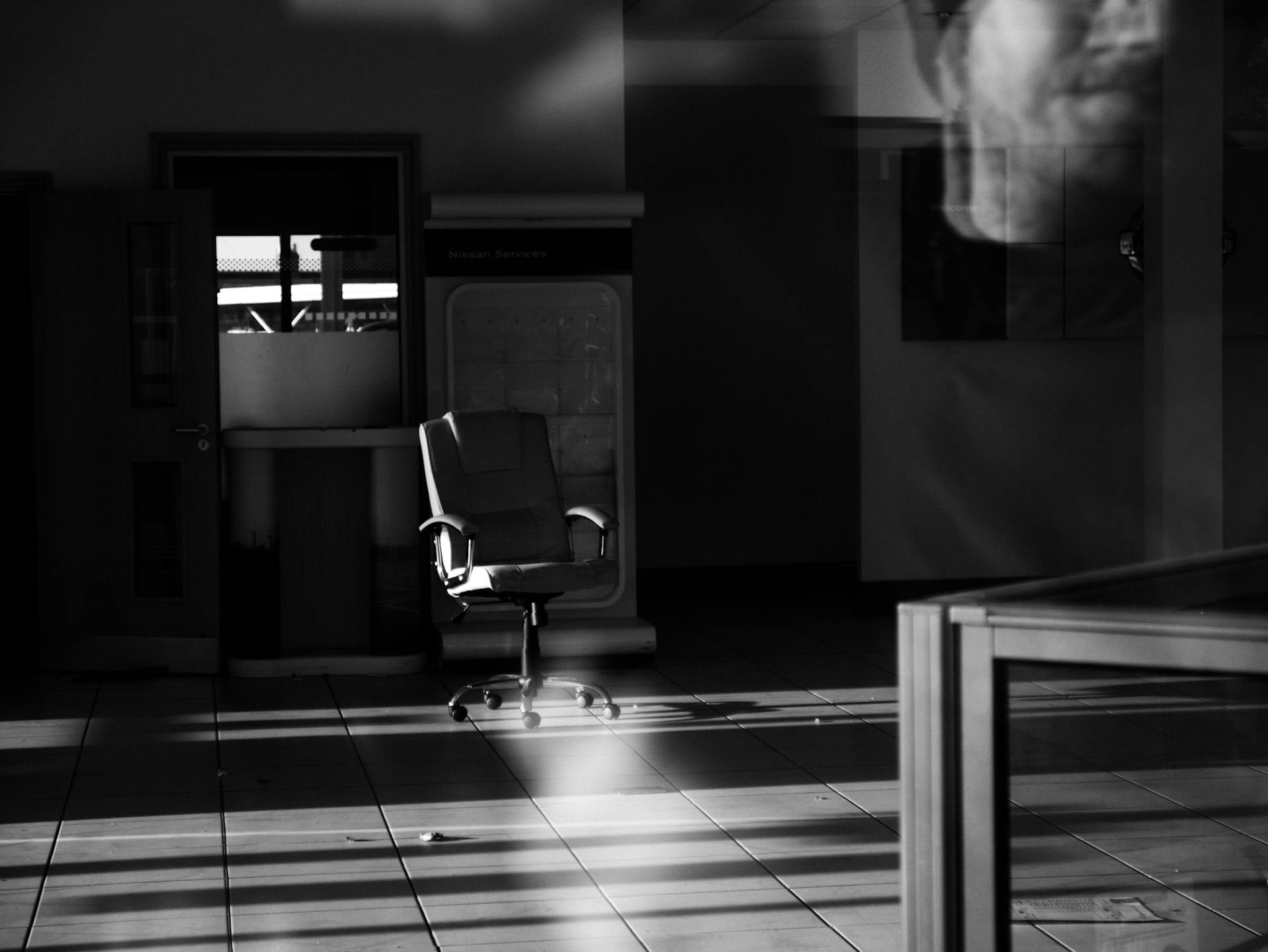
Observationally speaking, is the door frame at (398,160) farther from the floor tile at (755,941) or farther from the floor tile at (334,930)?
the floor tile at (755,941)

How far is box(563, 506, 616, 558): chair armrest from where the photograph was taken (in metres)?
5.86

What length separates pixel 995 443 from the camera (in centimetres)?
846

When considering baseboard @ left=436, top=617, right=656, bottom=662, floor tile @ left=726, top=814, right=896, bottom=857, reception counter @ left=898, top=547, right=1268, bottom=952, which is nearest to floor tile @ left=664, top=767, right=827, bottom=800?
floor tile @ left=726, top=814, right=896, bottom=857

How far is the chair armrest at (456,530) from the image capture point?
218 inches

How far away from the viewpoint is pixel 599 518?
5.88 metres

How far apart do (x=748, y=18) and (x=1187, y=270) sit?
8.82 feet

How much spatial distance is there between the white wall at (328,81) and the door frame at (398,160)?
42mm

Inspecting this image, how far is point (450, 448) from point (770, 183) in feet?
13.0

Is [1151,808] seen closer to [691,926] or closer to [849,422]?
[691,926]

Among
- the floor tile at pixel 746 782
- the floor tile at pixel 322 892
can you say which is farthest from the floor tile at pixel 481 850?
the floor tile at pixel 746 782

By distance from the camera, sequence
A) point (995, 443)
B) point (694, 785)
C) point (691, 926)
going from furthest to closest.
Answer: point (995, 443) < point (694, 785) < point (691, 926)

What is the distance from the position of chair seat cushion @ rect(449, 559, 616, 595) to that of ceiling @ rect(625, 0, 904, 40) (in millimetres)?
3336

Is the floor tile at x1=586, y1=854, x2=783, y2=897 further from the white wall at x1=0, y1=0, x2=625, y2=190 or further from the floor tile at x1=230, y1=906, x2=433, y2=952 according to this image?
the white wall at x1=0, y1=0, x2=625, y2=190

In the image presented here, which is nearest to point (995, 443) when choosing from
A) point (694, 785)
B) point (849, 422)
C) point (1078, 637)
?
point (849, 422)
